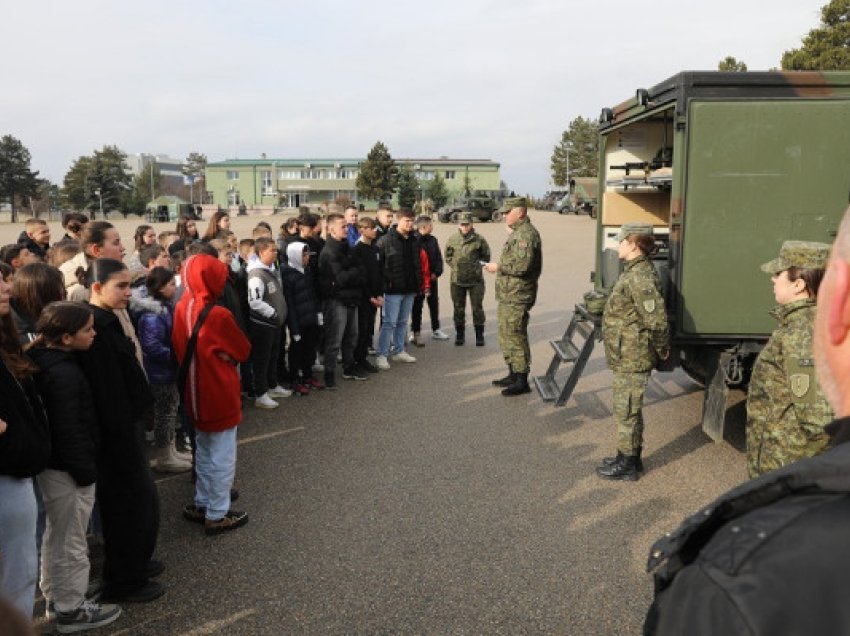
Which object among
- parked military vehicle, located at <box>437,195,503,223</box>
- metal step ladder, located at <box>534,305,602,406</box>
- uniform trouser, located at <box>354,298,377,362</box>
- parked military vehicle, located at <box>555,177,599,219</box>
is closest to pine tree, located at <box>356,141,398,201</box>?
parked military vehicle, located at <box>555,177,599,219</box>

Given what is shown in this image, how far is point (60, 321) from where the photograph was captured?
2.99 metres

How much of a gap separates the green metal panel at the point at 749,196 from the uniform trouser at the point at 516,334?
223cm

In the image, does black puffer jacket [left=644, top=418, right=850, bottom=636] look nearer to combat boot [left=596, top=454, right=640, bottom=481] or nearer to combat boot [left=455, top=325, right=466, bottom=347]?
combat boot [left=596, top=454, right=640, bottom=481]

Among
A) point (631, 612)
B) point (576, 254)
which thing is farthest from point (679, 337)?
point (576, 254)

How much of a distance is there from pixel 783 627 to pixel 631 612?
107 inches

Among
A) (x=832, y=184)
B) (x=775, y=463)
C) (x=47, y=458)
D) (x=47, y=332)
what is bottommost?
(x=775, y=463)

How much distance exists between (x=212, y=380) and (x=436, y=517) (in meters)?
1.62

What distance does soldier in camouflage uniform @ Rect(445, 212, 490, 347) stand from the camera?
941 cm

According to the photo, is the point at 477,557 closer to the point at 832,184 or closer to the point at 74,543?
the point at 74,543

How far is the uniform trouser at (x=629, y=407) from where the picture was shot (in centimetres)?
468

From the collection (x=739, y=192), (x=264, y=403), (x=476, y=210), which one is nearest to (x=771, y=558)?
(x=739, y=192)

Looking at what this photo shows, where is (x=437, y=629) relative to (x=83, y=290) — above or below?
below

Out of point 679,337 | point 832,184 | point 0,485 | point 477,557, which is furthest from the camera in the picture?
point 679,337

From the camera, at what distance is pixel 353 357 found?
777 cm
